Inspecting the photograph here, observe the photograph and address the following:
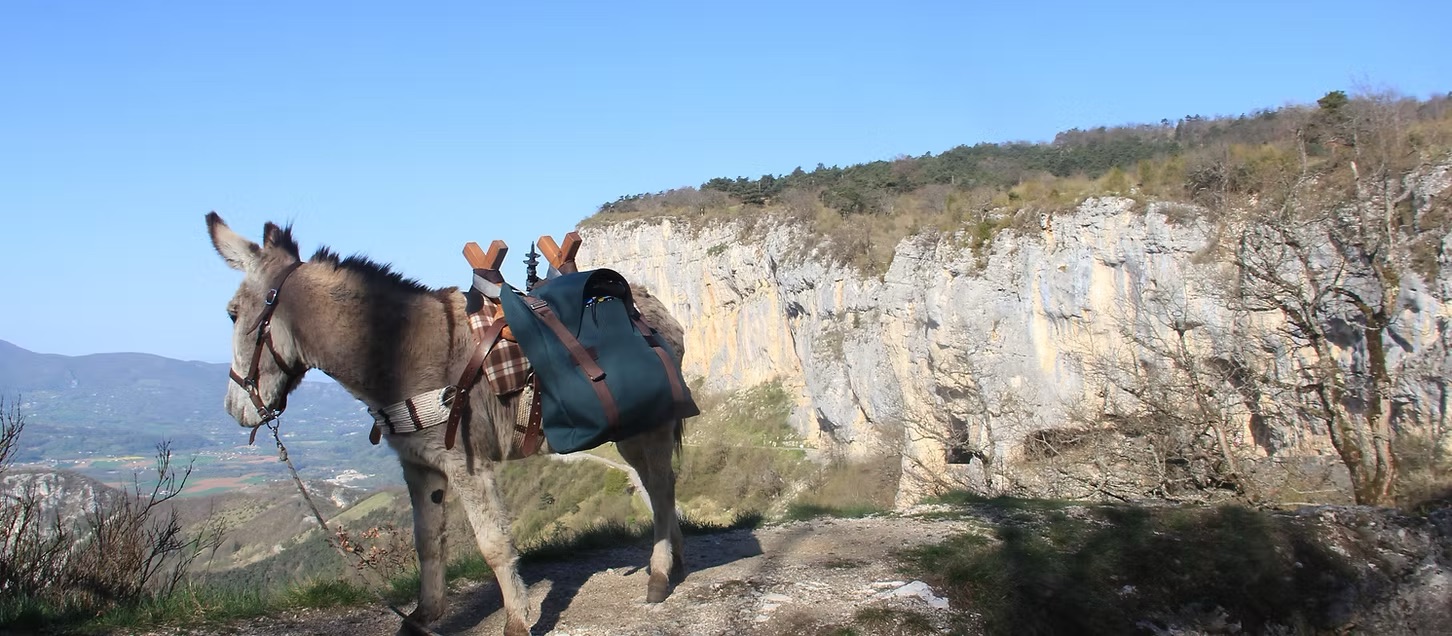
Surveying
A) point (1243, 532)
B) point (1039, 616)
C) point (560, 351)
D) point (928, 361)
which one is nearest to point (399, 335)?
point (560, 351)

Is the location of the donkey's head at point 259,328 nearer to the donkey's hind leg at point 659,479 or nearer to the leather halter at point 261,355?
the leather halter at point 261,355

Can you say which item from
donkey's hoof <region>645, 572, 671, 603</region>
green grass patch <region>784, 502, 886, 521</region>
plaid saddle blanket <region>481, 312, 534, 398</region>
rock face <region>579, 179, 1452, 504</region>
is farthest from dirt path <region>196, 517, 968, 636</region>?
rock face <region>579, 179, 1452, 504</region>

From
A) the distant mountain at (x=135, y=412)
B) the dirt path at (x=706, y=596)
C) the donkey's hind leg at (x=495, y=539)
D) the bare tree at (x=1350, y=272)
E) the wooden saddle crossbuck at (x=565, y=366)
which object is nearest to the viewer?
the donkey's hind leg at (x=495, y=539)

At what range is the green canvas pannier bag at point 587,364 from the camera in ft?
18.0

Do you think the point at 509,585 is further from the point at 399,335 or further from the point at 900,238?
the point at 900,238

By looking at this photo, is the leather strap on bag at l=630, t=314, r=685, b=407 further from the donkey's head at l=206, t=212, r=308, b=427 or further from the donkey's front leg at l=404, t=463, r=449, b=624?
the donkey's head at l=206, t=212, r=308, b=427

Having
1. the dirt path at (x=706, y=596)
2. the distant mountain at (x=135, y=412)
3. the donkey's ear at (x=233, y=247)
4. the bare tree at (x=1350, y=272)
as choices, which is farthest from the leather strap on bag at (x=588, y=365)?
the distant mountain at (x=135, y=412)

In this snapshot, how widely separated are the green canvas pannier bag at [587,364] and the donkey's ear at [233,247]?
1.46m

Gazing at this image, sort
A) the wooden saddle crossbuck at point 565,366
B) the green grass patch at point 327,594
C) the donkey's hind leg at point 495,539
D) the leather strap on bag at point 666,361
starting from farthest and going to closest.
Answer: the green grass patch at point 327,594 < the leather strap on bag at point 666,361 < the wooden saddle crossbuck at point 565,366 < the donkey's hind leg at point 495,539

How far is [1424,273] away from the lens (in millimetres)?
20109

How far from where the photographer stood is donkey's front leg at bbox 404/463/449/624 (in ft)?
18.1

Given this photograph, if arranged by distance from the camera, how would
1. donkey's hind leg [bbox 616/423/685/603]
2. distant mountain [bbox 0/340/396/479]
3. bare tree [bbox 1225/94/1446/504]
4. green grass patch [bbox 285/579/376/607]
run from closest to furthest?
green grass patch [bbox 285/579/376/607]
donkey's hind leg [bbox 616/423/685/603]
bare tree [bbox 1225/94/1446/504]
distant mountain [bbox 0/340/396/479]

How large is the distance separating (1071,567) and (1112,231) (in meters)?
24.0

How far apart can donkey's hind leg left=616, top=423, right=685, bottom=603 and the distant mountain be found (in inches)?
1808
